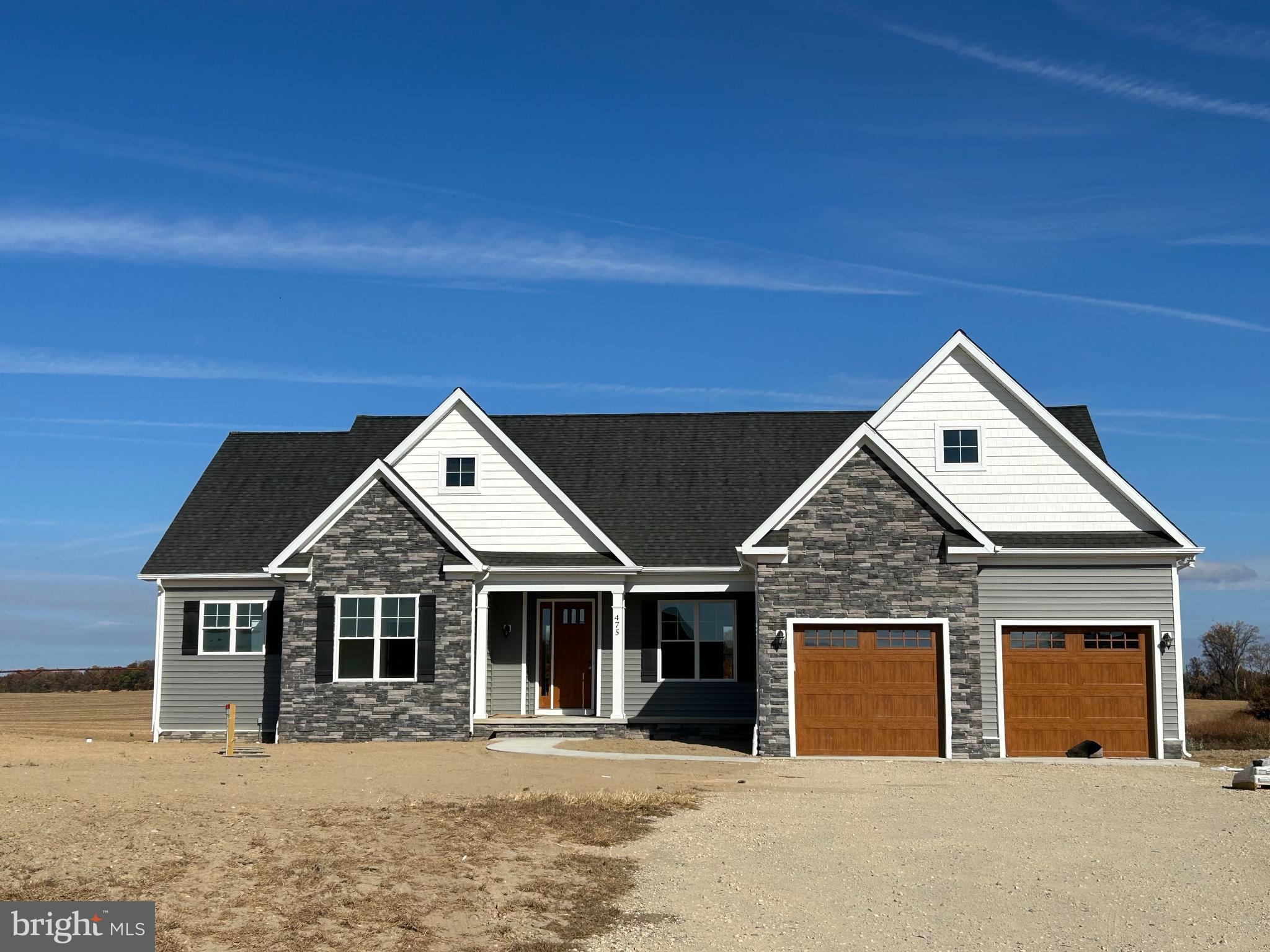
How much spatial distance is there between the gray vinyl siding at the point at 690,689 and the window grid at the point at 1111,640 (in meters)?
6.27

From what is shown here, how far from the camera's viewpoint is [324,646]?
896 inches

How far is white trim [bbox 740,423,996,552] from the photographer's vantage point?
21016 millimetres

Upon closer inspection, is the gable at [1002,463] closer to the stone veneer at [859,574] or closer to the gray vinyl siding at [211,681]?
the stone veneer at [859,574]

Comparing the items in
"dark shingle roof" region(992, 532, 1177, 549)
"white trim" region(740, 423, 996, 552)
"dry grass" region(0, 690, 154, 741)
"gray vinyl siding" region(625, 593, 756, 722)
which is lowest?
"dry grass" region(0, 690, 154, 741)

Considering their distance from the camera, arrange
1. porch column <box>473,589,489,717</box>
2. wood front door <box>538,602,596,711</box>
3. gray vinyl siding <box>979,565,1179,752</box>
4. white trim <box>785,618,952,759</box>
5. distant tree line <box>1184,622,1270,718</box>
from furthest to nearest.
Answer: distant tree line <box>1184,622,1270,718</box>
wood front door <box>538,602,596,711</box>
porch column <box>473,589,489,717</box>
gray vinyl siding <box>979,565,1179,752</box>
white trim <box>785,618,952,759</box>

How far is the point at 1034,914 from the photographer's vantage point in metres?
9.45

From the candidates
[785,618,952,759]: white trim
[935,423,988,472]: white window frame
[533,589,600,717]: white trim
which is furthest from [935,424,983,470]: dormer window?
[533,589,600,717]: white trim

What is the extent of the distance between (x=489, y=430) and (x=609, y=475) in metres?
3.20

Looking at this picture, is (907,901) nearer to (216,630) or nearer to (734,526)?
(734,526)

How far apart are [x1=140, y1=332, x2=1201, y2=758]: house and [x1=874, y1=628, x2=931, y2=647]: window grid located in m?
0.03

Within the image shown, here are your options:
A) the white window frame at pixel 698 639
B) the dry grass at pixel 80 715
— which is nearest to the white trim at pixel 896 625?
the white window frame at pixel 698 639

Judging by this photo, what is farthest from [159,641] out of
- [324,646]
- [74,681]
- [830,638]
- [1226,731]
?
[74,681]

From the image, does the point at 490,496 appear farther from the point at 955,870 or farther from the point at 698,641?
the point at 955,870

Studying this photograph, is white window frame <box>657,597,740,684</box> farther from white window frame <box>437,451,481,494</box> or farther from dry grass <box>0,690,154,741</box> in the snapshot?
dry grass <box>0,690,154,741</box>
